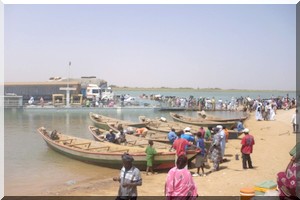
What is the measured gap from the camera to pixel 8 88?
47.8 m

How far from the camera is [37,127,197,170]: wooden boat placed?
12398mm

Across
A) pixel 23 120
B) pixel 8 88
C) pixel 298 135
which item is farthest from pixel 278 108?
pixel 8 88

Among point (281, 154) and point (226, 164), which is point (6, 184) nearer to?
point (226, 164)

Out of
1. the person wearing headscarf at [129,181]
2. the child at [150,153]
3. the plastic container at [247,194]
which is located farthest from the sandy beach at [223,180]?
the person wearing headscarf at [129,181]

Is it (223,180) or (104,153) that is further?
(104,153)

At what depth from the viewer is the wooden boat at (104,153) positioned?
40.7 feet

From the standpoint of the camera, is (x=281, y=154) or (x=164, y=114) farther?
(x=164, y=114)

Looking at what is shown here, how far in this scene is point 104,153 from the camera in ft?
44.2

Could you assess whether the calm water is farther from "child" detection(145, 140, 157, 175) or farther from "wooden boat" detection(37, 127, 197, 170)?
"child" detection(145, 140, 157, 175)

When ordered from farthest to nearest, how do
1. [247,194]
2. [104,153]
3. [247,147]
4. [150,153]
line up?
[104,153] < [150,153] < [247,147] < [247,194]

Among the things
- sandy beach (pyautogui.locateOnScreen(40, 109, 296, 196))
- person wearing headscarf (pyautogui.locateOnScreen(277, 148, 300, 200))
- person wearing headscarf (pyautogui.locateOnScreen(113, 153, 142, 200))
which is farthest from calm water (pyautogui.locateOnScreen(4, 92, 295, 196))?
person wearing headscarf (pyautogui.locateOnScreen(277, 148, 300, 200))

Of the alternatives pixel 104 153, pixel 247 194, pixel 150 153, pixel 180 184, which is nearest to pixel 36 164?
pixel 104 153

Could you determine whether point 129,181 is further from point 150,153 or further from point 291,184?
point 150,153

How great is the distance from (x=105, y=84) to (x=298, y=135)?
39329mm
